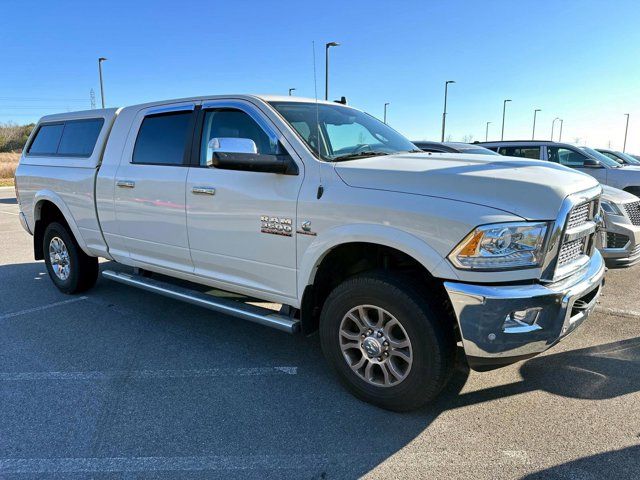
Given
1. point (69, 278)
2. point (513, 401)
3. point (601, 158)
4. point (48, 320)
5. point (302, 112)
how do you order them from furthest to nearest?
point (601, 158) → point (69, 278) → point (48, 320) → point (302, 112) → point (513, 401)

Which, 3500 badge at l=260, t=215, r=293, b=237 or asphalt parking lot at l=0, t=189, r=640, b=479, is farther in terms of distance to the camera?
3500 badge at l=260, t=215, r=293, b=237

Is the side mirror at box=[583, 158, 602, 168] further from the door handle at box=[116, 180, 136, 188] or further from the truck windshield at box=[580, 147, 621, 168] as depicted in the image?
the door handle at box=[116, 180, 136, 188]

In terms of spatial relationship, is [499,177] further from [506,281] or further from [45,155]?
[45,155]

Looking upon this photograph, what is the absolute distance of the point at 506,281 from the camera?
2.57 meters

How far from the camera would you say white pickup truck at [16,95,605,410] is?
257 centimetres

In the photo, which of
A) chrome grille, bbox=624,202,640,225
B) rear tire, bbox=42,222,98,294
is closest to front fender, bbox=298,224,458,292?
rear tire, bbox=42,222,98,294

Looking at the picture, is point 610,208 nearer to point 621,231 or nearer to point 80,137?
point 621,231

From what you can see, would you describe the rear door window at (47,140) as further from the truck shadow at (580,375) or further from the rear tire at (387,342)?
the truck shadow at (580,375)

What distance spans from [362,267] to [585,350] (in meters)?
2.12

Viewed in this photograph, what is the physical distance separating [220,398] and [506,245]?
2.12 metres

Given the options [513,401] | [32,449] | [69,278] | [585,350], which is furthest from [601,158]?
[32,449]

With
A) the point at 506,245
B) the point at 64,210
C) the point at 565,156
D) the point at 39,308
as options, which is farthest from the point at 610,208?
the point at 39,308

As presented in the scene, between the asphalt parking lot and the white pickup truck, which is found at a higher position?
the white pickup truck

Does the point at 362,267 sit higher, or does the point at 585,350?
the point at 362,267
